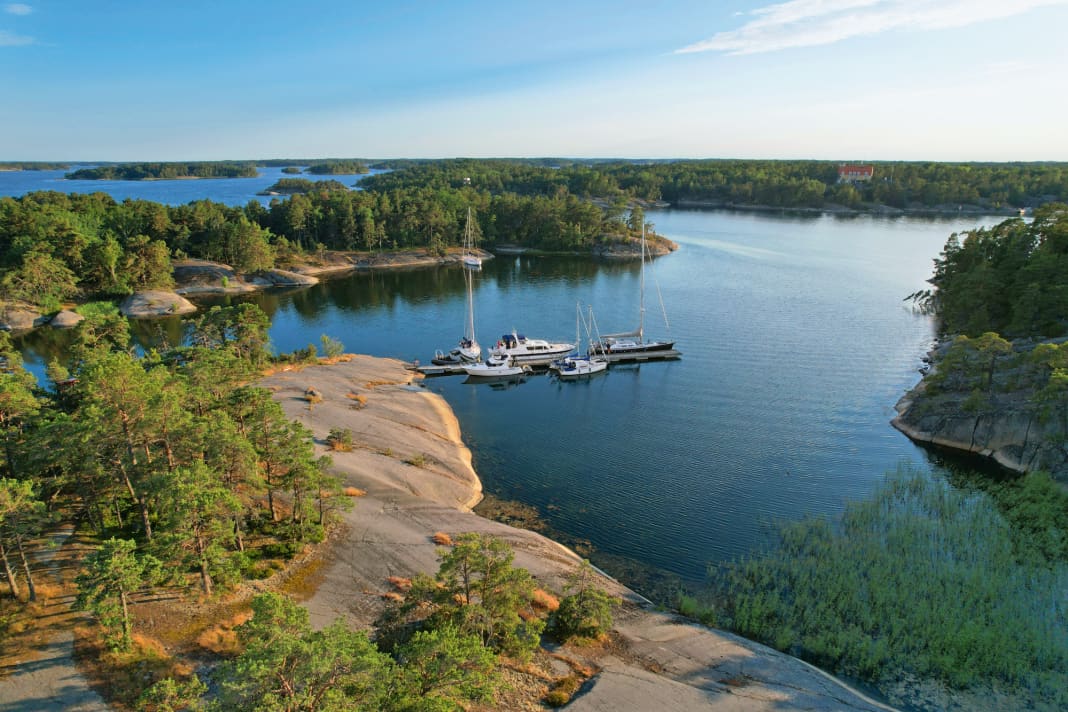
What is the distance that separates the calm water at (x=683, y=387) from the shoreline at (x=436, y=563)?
12.0ft

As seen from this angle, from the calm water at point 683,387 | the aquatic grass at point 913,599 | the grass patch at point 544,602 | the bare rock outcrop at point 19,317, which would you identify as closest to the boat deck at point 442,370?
the calm water at point 683,387

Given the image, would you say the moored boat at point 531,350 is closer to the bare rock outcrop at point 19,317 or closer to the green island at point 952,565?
the green island at point 952,565

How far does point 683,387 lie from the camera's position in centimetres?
5459

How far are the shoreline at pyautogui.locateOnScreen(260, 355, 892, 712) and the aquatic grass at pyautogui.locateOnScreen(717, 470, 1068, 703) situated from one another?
2.39m

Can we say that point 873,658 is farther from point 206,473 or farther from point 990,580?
point 206,473

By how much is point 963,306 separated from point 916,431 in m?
21.8

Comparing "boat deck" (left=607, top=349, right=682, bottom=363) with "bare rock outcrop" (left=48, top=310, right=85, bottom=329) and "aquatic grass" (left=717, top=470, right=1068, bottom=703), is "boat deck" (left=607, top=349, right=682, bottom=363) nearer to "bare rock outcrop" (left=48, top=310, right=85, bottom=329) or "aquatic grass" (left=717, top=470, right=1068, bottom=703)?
"aquatic grass" (left=717, top=470, right=1068, bottom=703)

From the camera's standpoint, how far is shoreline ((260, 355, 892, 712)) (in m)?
20.1

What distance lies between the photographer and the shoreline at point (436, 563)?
65.9ft

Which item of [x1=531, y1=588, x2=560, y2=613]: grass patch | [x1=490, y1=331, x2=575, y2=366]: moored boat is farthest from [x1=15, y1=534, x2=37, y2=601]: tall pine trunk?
[x1=490, y1=331, x2=575, y2=366]: moored boat

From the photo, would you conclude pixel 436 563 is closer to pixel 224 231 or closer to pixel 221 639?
pixel 221 639

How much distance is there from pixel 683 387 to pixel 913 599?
30458 millimetres

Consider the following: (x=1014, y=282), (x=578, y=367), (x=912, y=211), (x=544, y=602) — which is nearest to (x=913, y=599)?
(x=544, y=602)

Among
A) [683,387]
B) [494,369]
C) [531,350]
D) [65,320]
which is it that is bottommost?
[683,387]
